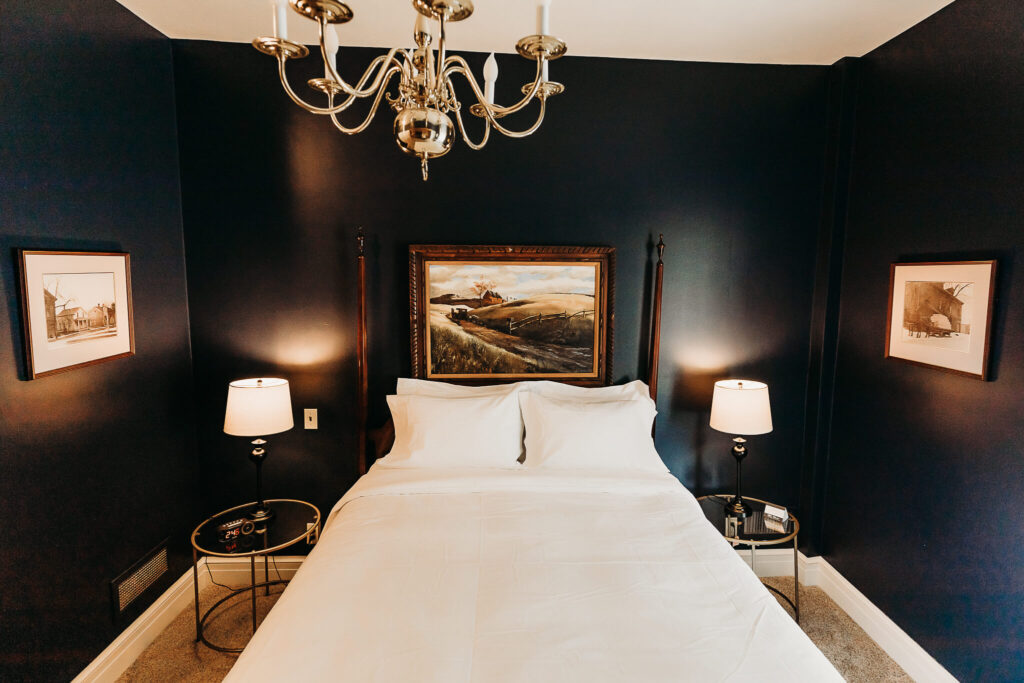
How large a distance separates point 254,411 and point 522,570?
4.93 ft

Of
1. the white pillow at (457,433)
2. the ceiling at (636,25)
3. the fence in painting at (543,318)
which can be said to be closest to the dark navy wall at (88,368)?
the ceiling at (636,25)

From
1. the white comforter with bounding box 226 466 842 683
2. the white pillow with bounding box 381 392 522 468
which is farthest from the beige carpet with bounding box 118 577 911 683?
the white pillow with bounding box 381 392 522 468

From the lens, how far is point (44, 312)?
6.66 ft

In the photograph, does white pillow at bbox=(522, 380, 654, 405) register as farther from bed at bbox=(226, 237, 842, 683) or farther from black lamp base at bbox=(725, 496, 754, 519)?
black lamp base at bbox=(725, 496, 754, 519)

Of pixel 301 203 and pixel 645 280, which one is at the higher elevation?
pixel 301 203

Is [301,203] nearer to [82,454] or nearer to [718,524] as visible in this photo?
[82,454]

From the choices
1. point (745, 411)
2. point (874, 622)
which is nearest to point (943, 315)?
point (745, 411)

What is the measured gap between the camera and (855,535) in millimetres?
2904

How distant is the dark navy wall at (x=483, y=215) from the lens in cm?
292

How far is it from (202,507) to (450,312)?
1749 mm

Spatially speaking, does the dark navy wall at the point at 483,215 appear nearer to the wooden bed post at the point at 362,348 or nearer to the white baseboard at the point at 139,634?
the wooden bed post at the point at 362,348

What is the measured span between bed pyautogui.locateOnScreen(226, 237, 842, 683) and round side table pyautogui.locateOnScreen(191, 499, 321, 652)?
14.1 inches

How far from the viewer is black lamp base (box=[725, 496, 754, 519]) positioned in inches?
111

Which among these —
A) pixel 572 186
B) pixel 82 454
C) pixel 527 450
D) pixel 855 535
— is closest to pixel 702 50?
pixel 572 186
